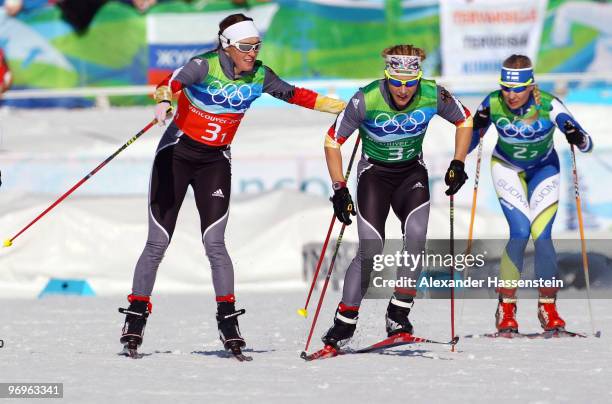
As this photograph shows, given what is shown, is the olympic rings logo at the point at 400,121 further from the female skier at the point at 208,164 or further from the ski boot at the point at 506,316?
the ski boot at the point at 506,316

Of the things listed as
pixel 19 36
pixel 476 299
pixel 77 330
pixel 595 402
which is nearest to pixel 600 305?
pixel 476 299

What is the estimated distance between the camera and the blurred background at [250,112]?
13.8 meters

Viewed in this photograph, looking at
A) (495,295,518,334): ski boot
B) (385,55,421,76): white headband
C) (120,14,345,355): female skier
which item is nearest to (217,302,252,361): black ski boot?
Answer: (120,14,345,355): female skier

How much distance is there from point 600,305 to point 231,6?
11167mm

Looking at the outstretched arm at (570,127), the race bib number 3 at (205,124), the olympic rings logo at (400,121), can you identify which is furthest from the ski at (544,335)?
the race bib number 3 at (205,124)

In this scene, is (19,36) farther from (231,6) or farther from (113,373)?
(113,373)

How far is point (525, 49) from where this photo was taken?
20266 mm

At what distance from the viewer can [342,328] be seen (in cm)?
799

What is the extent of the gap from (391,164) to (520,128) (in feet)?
4.80

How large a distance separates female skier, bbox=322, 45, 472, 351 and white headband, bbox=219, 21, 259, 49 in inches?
29.0

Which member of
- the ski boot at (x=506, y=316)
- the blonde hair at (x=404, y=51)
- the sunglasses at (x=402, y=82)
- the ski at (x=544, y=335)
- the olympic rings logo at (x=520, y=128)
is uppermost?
the olympic rings logo at (x=520, y=128)

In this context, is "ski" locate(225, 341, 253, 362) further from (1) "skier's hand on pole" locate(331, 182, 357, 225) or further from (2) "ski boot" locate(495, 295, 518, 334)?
(2) "ski boot" locate(495, 295, 518, 334)

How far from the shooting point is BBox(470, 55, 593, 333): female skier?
29.8ft

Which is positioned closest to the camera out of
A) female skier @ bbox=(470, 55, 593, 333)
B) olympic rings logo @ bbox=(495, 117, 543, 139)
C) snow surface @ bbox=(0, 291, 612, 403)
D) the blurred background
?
snow surface @ bbox=(0, 291, 612, 403)
